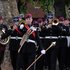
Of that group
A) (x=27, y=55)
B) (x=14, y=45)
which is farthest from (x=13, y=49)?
(x=27, y=55)

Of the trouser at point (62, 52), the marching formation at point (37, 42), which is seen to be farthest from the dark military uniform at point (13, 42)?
the trouser at point (62, 52)

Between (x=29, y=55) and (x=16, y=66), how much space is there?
717mm

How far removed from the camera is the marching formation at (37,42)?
13.1 m

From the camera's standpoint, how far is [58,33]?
1455cm

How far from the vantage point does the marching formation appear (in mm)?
13062

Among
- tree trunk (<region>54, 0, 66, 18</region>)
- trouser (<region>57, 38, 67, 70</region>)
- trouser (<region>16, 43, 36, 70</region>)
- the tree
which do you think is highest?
the tree

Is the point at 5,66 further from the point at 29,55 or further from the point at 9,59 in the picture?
the point at 29,55

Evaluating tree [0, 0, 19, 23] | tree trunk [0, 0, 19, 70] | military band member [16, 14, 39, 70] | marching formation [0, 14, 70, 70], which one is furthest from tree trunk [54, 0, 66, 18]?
military band member [16, 14, 39, 70]

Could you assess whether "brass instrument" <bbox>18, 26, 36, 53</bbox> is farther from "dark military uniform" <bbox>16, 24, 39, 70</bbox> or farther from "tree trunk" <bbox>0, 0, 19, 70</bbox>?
"tree trunk" <bbox>0, 0, 19, 70</bbox>

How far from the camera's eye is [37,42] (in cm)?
1310

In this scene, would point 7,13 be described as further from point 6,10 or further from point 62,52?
point 62,52

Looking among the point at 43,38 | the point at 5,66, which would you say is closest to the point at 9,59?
the point at 5,66

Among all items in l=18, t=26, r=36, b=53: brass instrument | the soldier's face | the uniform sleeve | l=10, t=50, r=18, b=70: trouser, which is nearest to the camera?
the soldier's face

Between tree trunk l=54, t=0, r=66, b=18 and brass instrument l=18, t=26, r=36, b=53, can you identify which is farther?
tree trunk l=54, t=0, r=66, b=18
